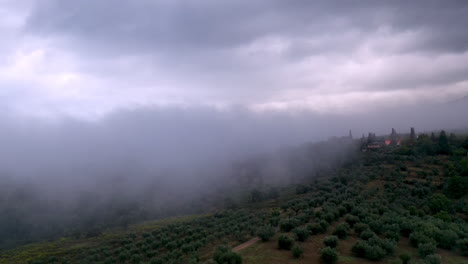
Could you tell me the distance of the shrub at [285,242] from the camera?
66.7 feet

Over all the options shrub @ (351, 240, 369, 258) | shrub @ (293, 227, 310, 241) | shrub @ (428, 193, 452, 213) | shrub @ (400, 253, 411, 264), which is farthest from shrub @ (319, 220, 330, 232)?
shrub @ (428, 193, 452, 213)

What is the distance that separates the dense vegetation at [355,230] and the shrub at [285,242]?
2.5 inches

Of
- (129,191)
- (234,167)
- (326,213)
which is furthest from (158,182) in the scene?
(326,213)

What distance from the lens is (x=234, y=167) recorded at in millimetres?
130000

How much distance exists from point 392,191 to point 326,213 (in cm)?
1875

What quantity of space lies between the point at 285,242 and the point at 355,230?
6.73 metres

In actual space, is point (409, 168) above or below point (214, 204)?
above

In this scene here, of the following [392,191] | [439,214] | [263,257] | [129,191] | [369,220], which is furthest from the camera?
[129,191]

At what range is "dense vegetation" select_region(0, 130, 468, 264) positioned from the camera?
1930 cm

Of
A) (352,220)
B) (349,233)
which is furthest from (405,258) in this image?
(352,220)

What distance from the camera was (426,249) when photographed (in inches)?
755

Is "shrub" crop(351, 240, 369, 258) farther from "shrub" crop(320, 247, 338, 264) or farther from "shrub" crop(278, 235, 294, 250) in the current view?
"shrub" crop(278, 235, 294, 250)

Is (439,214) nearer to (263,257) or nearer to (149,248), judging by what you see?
(263,257)

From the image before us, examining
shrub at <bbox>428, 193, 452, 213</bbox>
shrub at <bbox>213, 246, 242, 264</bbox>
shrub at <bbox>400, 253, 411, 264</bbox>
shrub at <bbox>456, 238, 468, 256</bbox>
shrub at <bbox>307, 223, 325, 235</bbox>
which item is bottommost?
shrub at <bbox>428, 193, 452, 213</bbox>
